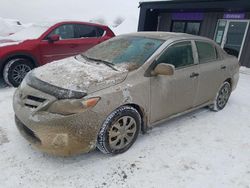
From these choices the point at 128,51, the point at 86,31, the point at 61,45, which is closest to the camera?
the point at 128,51

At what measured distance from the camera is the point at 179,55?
3.50 meters

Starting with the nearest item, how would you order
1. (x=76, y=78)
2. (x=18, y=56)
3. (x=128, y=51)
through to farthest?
1. (x=76, y=78)
2. (x=128, y=51)
3. (x=18, y=56)

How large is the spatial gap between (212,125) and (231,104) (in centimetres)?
146

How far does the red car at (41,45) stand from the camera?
507 centimetres

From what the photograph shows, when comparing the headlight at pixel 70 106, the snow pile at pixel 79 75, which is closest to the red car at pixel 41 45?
the snow pile at pixel 79 75

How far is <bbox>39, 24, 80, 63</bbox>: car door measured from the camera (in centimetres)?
553

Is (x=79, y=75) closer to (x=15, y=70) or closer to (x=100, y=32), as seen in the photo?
(x=15, y=70)

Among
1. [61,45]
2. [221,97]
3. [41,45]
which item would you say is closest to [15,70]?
[41,45]

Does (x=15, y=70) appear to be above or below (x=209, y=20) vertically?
below

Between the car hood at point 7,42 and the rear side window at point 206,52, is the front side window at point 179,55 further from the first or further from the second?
the car hood at point 7,42

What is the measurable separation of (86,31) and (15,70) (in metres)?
2.21

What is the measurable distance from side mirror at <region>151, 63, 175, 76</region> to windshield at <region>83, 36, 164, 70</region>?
21 cm

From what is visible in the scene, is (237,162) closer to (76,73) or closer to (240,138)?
(240,138)

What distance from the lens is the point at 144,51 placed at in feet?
10.7
